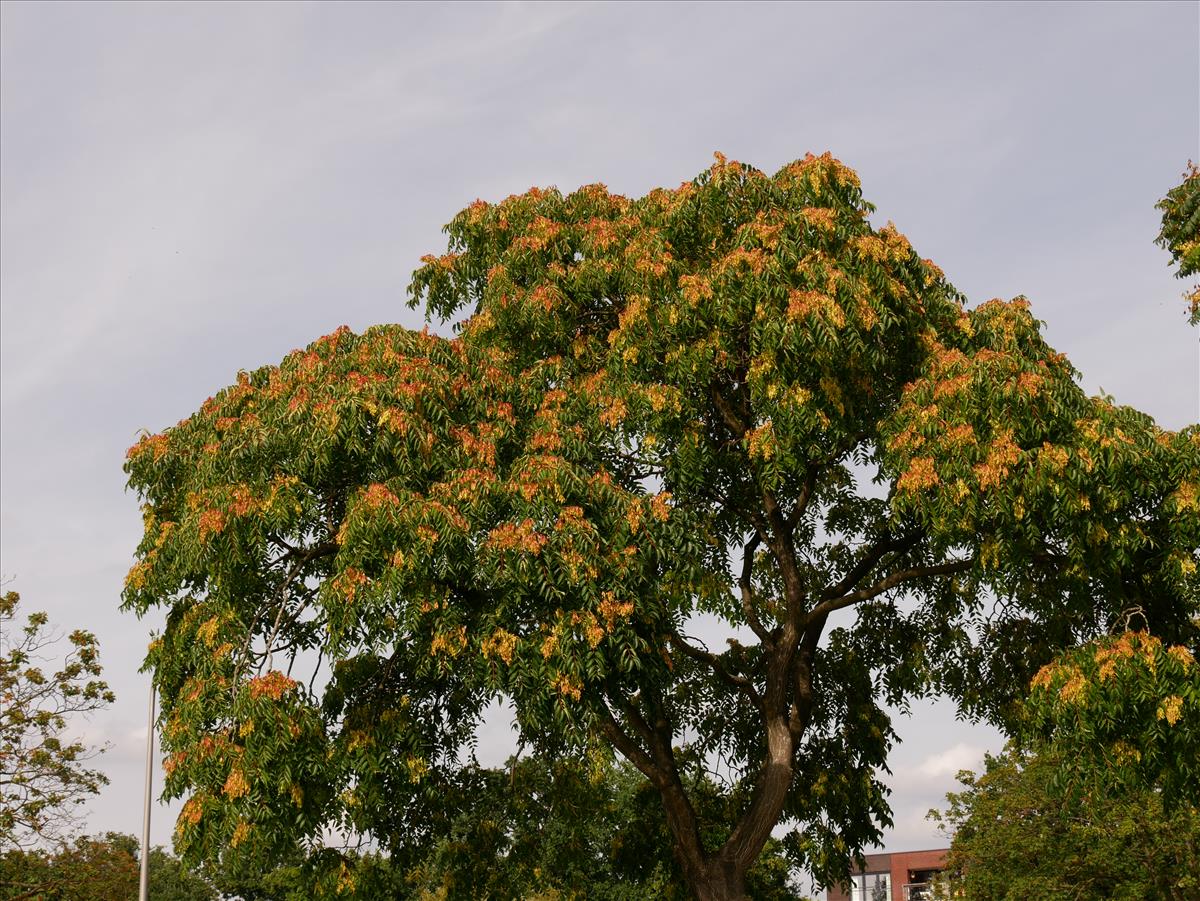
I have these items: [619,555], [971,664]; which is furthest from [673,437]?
[971,664]

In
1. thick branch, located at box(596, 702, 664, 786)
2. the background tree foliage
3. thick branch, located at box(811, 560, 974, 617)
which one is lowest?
the background tree foliage

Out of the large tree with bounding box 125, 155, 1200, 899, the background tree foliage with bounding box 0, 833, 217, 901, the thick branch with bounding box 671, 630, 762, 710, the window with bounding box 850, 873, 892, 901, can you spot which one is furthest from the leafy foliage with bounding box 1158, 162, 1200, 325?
the window with bounding box 850, 873, 892, 901

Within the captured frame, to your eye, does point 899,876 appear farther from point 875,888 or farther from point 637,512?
point 637,512

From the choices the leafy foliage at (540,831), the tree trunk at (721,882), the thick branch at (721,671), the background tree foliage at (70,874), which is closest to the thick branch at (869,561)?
the thick branch at (721,671)

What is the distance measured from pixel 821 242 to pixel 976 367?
2698 millimetres

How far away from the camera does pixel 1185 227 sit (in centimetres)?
1712

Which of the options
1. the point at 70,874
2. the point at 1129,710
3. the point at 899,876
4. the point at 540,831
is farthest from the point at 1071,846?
the point at 899,876

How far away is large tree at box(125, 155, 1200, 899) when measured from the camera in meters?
13.6

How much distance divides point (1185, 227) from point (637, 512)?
29.3 feet

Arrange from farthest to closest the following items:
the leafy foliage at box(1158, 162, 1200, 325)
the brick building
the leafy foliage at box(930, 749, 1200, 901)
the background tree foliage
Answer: the brick building
the leafy foliage at box(930, 749, 1200, 901)
the background tree foliage
the leafy foliage at box(1158, 162, 1200, 325)

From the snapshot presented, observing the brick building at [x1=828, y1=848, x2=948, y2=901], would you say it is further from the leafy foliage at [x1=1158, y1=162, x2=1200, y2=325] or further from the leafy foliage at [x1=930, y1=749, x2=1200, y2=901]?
the leafy foliage at [x1=1158, y1=162, x2=1200, y2=325]

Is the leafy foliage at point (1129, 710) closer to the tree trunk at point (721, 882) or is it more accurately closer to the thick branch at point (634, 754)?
the tree trunk at point (721, 882)

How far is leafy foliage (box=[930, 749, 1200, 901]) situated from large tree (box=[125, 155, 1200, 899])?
1093 cm

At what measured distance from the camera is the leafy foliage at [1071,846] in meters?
27.8
